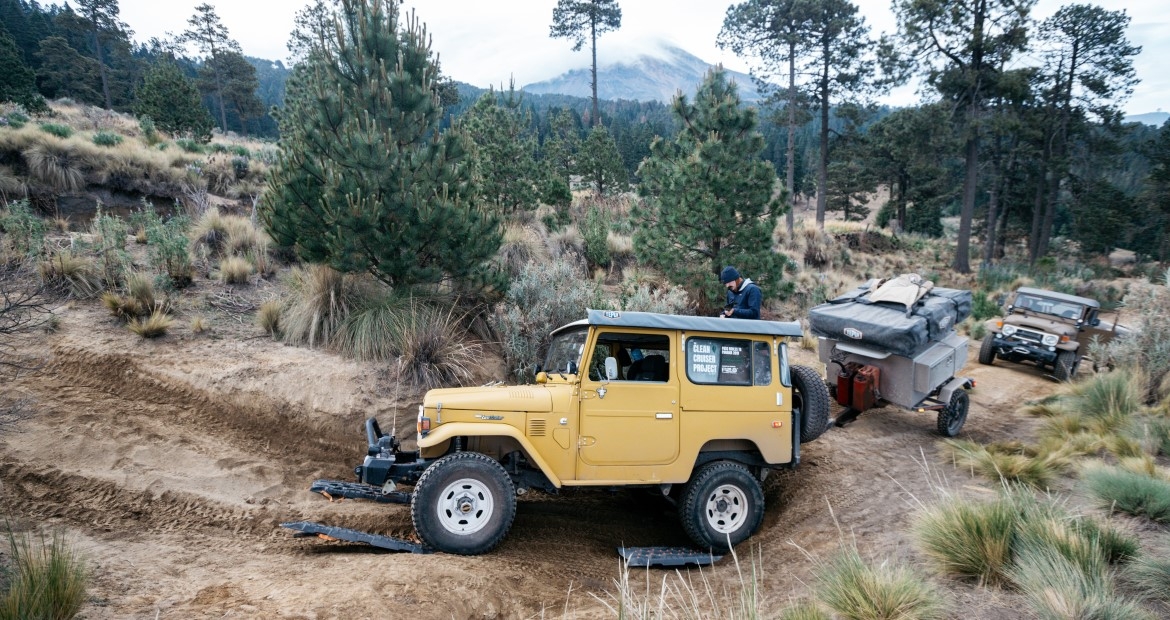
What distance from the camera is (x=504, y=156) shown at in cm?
1688

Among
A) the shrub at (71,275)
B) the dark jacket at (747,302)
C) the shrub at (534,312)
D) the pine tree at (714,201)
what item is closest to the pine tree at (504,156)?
the pine tree at (714,201)

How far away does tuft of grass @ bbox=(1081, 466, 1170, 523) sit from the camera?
4234mm

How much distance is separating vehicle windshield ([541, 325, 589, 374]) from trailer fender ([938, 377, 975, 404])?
18.9 feet

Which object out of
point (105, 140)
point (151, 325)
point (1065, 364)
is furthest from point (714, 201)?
point (105, 140)

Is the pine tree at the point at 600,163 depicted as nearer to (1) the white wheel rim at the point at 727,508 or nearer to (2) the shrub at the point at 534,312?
(2) the shrub at the point at 534,312

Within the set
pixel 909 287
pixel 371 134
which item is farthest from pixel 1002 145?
pixel 371 134

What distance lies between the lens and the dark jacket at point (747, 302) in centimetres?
696

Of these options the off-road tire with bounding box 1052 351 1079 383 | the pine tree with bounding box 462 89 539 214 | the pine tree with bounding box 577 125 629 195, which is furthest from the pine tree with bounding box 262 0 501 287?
the pine tree with bounding box 577 125 629 195

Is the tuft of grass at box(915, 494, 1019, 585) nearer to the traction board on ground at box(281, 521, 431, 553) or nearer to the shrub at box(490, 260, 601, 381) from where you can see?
the traction board on ground at box(281, 521, 431, 553)

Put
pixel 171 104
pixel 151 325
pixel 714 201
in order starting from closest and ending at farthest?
Answer: pixel 151 325, pixel 714 201, pixel 171 104

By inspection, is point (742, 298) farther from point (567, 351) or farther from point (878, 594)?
point (878, 594)

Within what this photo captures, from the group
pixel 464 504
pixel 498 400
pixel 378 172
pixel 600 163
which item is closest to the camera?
pixel 464 504

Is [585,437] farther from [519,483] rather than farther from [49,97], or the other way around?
[49,97]

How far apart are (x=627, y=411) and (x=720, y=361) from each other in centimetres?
108
